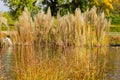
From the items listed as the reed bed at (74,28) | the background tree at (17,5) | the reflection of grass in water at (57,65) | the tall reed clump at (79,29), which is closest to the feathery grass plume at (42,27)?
the reed bed at (74,28)

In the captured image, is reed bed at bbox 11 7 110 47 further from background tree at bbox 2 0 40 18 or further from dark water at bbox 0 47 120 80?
background tree at bbox 2 0 40 18

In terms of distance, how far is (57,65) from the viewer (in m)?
11.1

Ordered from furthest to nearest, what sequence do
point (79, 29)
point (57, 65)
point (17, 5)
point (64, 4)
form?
point (64, 4) → point (17, 5) → point (79, 29) → point (57, 65)

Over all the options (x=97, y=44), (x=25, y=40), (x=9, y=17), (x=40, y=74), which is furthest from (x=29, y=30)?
(x=9, y=17)

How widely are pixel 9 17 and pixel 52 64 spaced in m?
42.3

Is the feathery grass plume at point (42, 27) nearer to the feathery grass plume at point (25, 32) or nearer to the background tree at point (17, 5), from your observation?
the feathery grass plume at point (25, 32)

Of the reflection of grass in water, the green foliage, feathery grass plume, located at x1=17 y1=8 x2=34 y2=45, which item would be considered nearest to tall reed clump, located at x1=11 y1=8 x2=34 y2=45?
feathery grass plume, located at x1=17 y1=8 x2=34 y2=45

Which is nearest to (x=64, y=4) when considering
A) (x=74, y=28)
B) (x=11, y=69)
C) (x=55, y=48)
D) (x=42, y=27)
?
(x=74, y=28)

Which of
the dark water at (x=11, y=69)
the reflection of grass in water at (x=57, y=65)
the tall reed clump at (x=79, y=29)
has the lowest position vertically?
the dark water at (x=11, y=69)

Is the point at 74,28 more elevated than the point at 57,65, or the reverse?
the point at 74,28

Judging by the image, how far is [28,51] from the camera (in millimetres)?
9742

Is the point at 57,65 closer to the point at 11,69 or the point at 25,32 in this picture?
the point at 25,32

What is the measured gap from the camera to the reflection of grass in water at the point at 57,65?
Answer: 9.62 meters

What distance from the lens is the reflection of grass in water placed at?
962cm
